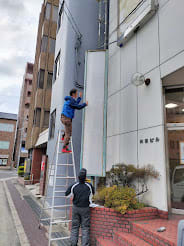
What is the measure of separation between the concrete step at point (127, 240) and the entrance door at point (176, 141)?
187 centimetres

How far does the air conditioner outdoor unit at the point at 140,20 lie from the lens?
6.18m

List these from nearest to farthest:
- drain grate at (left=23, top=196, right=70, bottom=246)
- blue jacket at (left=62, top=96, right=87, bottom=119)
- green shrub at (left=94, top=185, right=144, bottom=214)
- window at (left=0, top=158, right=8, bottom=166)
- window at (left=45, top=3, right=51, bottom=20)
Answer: green shrub at (left=94, top=185, right=144, bottom=214) → drain grate at (left=23, top=196, right=70, bottom=246) → blue jacket at (left=62, top=96, right=87, bottom=119) → window at (left=45, top=3, right=51, bottom=20) → window at (left=0, top=158, right=8, bottom=166)

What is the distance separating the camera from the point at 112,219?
4.96m

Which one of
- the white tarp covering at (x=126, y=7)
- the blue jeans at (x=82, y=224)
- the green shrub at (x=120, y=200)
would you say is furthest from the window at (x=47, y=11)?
the blue jeans at (x=82, y=224)

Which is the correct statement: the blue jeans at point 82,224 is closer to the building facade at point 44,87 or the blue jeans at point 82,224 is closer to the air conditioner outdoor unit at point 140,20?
the air conditioner outdoor unit at point 140,20

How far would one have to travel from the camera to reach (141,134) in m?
6.31

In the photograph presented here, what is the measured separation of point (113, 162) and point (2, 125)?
5489cm

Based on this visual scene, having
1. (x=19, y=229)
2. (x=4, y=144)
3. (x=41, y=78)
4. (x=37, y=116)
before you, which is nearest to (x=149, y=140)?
(x=19, y=229)

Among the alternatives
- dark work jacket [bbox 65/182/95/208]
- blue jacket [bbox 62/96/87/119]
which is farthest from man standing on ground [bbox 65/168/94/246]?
blue jacket [bbox 62/96/87/119]

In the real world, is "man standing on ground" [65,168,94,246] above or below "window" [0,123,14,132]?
below

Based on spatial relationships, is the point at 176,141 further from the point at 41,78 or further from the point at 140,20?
the point at 41,78

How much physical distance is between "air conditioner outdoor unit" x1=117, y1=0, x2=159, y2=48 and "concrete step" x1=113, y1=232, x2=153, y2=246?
675 centimetres

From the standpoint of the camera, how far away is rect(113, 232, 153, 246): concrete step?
4.08 metres

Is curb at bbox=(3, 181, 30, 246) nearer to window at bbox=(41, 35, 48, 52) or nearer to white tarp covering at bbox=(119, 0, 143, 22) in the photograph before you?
white tarp covering at bbox=(119, 0, 143, 22)
